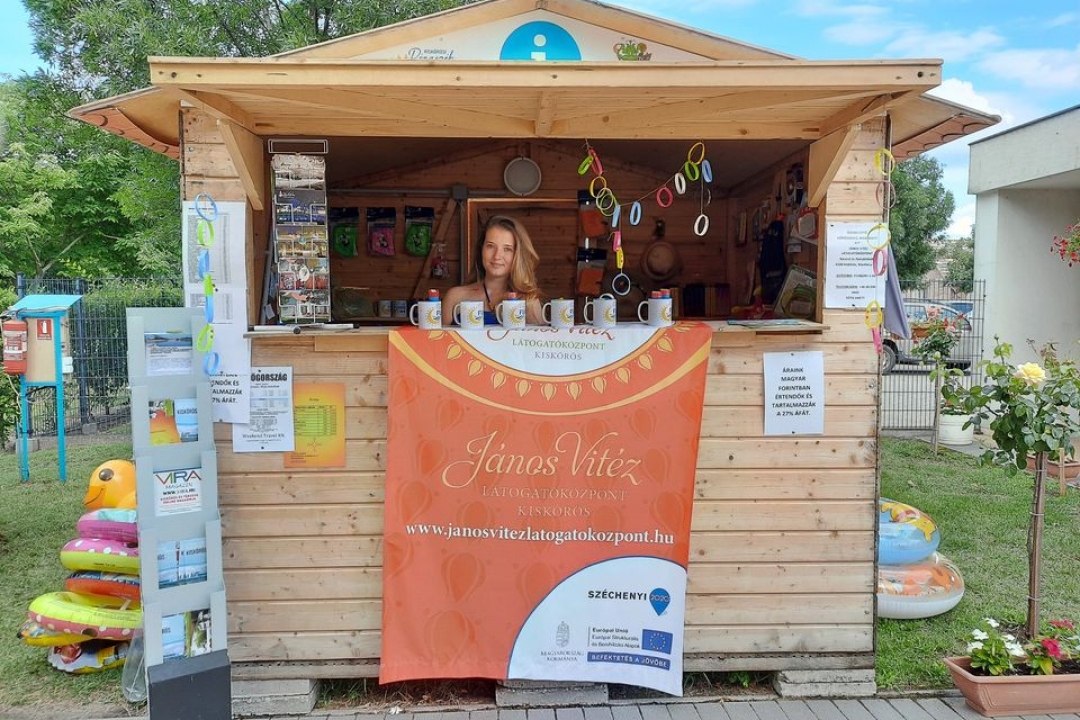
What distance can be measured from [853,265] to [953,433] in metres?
6.76

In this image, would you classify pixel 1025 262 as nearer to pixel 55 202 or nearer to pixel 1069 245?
pixel 1069 245

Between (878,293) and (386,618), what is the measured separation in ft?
7.88

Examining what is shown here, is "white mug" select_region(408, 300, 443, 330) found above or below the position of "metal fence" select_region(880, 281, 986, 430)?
above

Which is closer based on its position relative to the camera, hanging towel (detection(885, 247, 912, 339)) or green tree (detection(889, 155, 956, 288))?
hanging towel (detection(885, 247, 912, 339))

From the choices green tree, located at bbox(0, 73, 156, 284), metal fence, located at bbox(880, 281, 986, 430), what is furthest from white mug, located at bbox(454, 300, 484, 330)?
green tree, located at bbox(0, 73, 156, 284)

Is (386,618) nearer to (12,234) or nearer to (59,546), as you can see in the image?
(59,546)

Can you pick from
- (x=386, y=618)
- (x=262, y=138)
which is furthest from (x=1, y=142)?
(x=386, y=618)

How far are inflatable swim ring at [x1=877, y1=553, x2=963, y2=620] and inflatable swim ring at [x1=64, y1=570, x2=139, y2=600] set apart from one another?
3654 mm

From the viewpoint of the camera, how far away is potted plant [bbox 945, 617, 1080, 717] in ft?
9.87

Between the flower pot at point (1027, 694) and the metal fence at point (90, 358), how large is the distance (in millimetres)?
9464

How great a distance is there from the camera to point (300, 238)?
3.14 meters

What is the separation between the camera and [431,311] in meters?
3.10

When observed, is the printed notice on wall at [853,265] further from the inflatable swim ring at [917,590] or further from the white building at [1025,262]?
the white building at [1025,262]

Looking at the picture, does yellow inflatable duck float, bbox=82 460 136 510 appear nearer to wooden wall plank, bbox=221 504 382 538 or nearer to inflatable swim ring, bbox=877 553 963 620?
wooden wall plank, bbox=221 504 382 538
